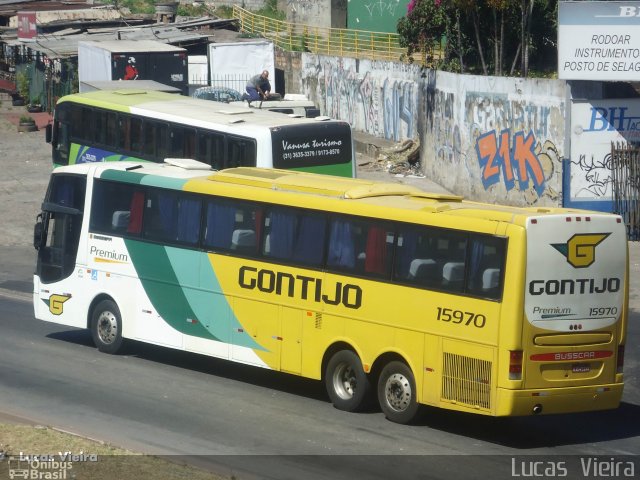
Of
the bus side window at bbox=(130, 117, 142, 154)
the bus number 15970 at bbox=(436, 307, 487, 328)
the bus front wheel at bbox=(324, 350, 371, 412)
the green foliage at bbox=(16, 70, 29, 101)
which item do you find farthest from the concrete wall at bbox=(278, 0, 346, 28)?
the bus number 15970 at bbox=(436, 307, 487, 328)

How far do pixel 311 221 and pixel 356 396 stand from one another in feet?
7.30

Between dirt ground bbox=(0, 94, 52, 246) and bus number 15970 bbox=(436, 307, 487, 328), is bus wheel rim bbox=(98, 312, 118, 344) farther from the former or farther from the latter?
dirt ground bbox=(0, 94, 52, 246)

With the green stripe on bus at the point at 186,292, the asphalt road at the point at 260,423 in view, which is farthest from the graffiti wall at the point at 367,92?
the asphalt road at the point at 260,423

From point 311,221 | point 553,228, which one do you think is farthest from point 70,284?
point 553,228

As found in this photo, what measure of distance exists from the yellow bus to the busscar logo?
0.06 ft

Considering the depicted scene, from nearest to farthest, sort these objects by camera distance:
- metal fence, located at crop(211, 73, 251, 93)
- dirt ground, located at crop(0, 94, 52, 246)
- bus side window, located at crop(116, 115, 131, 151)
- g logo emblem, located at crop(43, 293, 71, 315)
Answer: g logo emblem, located at crop(43, 293, 71, 315)
bus side window, located at crop(116, 115, 131, 151)
dirt ground, located at crop(0, 94, 52, 246)
metal fence, located at crop(211, 73, 251, 93)

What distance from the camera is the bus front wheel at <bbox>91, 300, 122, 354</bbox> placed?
1738 centimetres

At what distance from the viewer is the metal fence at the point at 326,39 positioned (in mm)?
42406

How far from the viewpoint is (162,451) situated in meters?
11.9

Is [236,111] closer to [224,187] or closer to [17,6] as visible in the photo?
[224,187]

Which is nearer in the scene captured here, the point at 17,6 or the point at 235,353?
the point at 235,353

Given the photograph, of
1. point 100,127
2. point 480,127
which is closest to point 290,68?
point 480,127

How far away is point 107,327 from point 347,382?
470cm

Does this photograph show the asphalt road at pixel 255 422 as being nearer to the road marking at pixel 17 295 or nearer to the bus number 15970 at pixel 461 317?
the bus number 15970 at pixel 461 317
